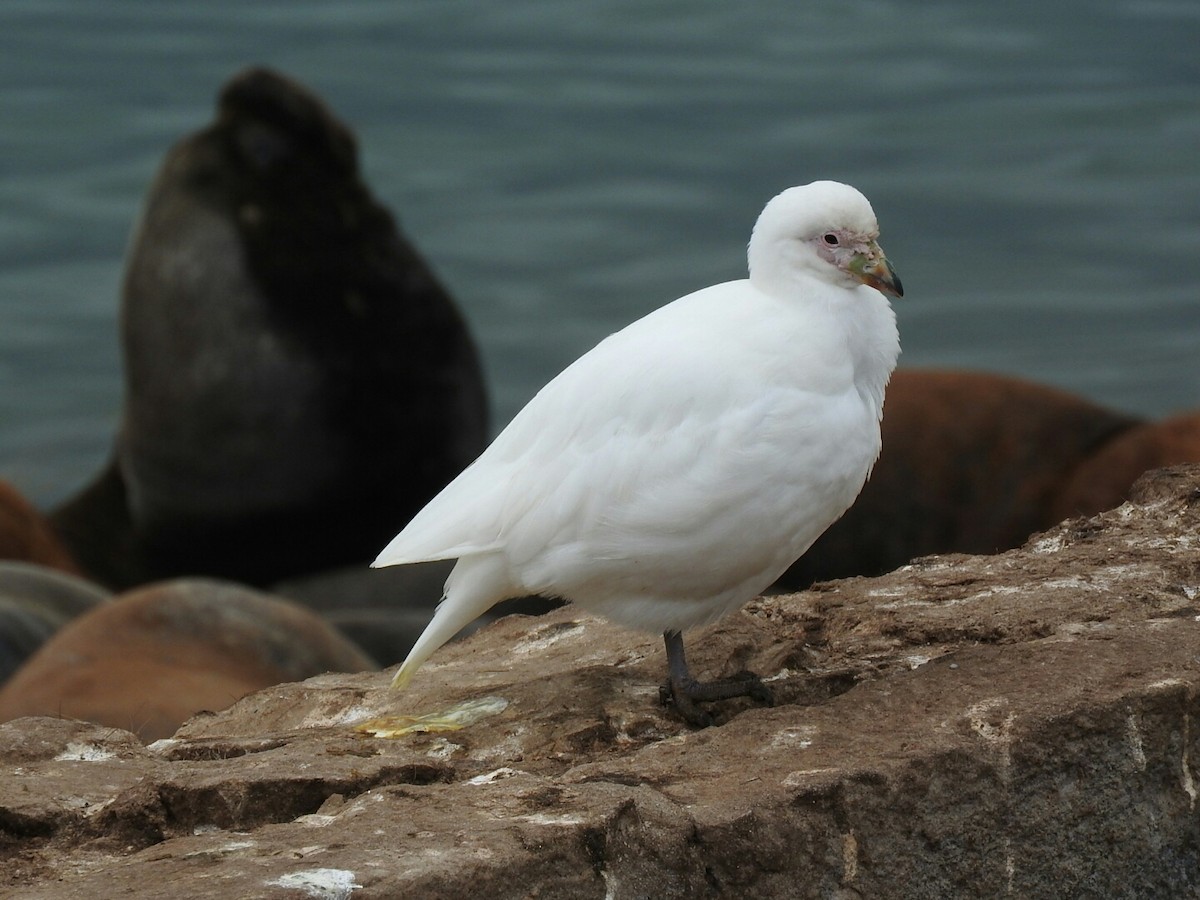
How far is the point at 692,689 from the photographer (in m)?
6.44

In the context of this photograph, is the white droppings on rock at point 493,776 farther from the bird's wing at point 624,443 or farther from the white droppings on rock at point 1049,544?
the white droppings on rock at point 1049,544

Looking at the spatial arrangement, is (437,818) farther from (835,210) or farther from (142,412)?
(142,412)

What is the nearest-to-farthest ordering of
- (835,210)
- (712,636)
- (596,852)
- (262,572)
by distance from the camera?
(596,852), (835,210), (712,636), (262,572)

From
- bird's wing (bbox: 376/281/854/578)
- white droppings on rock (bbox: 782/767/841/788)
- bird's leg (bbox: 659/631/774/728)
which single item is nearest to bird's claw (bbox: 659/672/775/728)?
bird's leg (bbox: 659/631/774/728)

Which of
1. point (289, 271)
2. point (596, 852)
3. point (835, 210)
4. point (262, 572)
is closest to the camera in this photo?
point (596, 852)

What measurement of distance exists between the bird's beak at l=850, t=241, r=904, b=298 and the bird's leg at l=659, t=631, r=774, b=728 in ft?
4.59

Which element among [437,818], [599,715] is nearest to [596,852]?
[437,818]

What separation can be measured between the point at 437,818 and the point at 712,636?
84.3 inches

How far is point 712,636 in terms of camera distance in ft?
23.6

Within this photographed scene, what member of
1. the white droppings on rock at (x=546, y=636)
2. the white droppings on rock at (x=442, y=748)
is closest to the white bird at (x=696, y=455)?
the white droppings on rock at (x=442, y=748)

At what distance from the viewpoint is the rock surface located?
514 cm

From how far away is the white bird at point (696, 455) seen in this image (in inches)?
237

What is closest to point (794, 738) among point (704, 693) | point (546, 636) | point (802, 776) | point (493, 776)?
point (802, 776)

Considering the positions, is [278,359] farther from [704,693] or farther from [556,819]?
[556,819]
